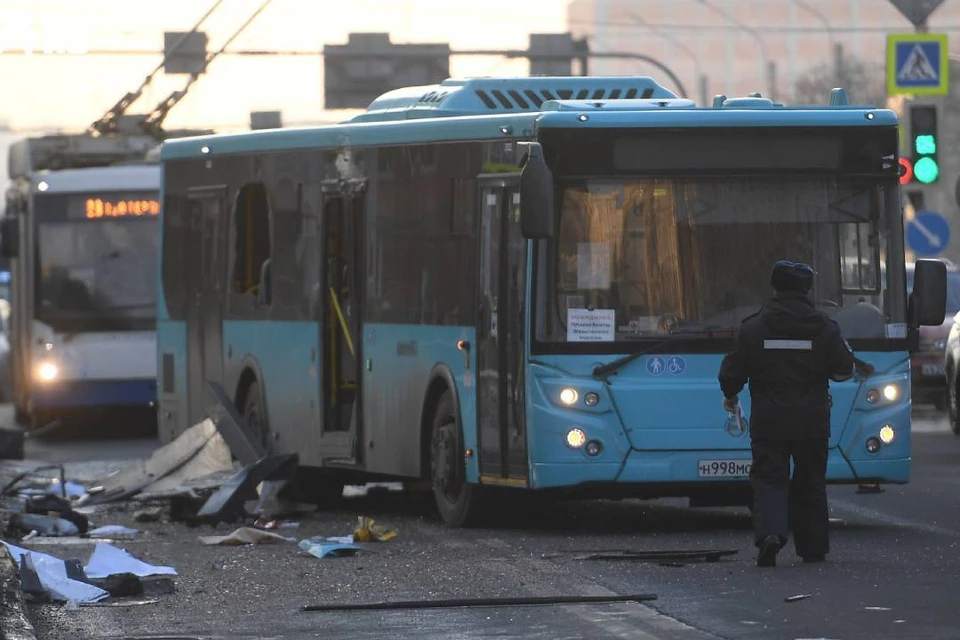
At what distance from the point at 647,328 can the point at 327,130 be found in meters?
3.91

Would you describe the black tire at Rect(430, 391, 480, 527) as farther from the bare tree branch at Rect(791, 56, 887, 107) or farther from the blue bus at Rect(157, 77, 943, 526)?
the bare tree branch at Rect(791, 56, 887, 107)

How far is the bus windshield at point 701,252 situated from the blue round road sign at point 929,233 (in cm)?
1927

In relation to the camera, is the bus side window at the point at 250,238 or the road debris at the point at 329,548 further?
the bus side window at the point at 250,238

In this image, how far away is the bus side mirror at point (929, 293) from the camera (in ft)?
49.8

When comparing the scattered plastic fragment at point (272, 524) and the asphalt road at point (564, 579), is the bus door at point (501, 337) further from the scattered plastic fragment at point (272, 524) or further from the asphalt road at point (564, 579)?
the scattered plastic fragment at point (272, 524)

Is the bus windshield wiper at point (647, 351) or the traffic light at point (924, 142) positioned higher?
the traffic light at point (924, 142)

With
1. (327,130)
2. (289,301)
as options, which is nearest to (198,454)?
(289,301)

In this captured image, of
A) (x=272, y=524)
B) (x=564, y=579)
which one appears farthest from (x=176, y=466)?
(x=564, y=579)

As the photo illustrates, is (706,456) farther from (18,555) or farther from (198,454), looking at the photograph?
(198,454)

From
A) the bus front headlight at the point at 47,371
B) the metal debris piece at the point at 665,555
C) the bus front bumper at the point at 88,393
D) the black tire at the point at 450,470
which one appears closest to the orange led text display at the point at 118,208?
the bus front headlight at the point at 47,371

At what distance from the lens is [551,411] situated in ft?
48.8

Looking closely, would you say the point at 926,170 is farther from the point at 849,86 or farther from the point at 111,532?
the point at 849,86

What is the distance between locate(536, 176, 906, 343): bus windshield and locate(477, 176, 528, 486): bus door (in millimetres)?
285

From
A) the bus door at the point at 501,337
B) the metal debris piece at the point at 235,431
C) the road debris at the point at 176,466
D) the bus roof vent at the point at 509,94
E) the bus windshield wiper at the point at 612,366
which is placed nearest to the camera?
the bus windshield wiper at the point at 612,366
